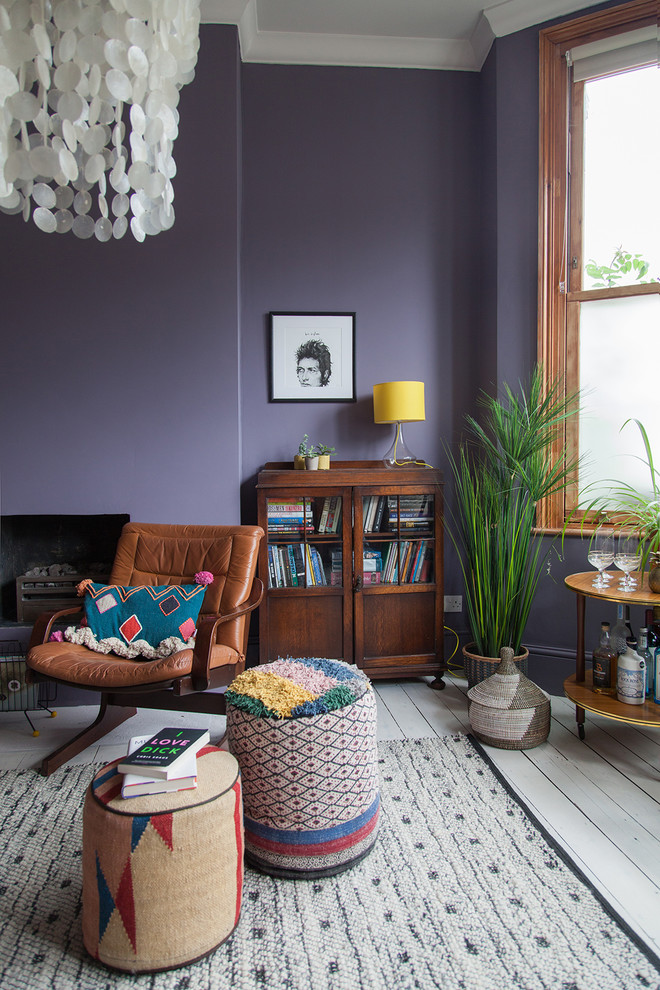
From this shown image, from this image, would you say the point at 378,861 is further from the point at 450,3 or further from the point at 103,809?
the point at 450,3

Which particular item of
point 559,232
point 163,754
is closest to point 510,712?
point 163,754

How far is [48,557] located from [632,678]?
106 inches

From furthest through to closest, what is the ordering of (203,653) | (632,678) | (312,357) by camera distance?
(312,357), (632,678), (203,653)

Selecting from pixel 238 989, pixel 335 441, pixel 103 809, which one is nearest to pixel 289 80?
pixel 335 441

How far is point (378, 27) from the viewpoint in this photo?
323cm

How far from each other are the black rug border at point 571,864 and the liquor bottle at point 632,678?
571 mm

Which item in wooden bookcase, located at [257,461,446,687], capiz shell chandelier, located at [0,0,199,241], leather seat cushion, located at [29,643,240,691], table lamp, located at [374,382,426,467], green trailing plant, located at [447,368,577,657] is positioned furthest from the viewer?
table lamp, located at [374,382,426,467]

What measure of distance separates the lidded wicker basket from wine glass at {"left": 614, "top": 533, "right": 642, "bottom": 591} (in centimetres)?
53

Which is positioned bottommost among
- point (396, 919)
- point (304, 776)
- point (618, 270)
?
point (396, 919)

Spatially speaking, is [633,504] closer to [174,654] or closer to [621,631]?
[621,631]

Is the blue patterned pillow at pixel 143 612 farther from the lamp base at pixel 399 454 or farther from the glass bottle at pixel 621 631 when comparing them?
the glass bottle at pixel 621 631

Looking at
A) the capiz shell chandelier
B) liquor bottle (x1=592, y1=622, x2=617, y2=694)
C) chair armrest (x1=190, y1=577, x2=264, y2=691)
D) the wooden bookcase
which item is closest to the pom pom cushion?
chair armrest (x1=190, y1=577, x2=264, y2=691)

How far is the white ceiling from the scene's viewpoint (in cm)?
304

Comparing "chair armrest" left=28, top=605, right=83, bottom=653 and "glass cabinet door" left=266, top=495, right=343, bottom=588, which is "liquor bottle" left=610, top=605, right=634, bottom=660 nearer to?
"glass cabinet door" left=266, top=495, right=343, bottom=588
